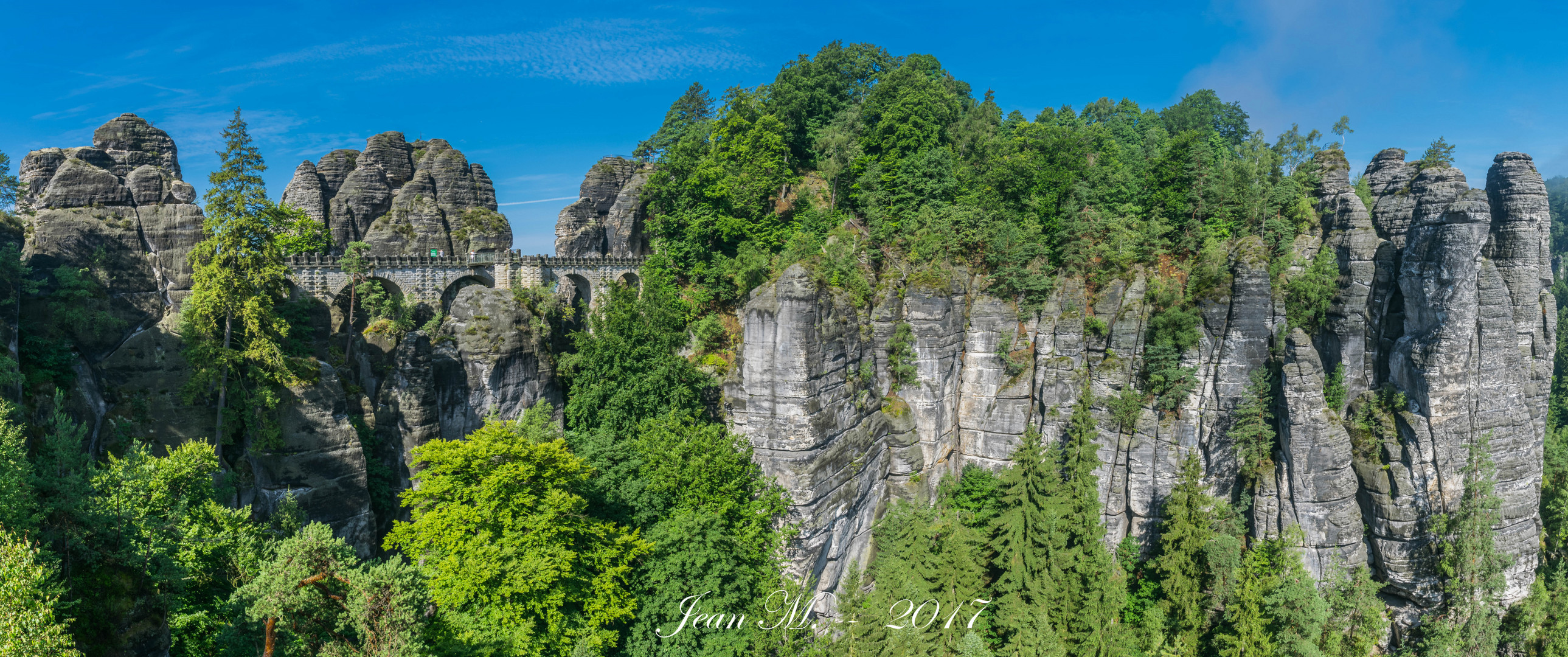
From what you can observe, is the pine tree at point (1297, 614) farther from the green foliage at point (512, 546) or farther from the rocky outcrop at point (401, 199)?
the rocky outcrop at point (401, 199)

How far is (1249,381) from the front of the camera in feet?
80.1

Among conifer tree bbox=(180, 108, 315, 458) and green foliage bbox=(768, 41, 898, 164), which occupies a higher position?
green foliage bbox=(768, 41, 898, 164)

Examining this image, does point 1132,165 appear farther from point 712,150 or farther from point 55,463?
point 55,463

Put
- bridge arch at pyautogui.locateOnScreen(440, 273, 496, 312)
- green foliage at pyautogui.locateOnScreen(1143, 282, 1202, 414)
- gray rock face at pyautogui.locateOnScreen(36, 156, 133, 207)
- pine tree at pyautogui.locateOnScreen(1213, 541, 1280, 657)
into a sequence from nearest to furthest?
gray rock face at pyautogui.locateOnScreen(36, 156, 133, 207) → pine tree at pyautogui.locateOnScreen(1213, 541, 1280, 657) → green foliage at pyautogui.locateOnScreen(1143, 282, 1202, 414) → bridge arch at pyautogui.locateOnScreen(440, 273, 496, 312)

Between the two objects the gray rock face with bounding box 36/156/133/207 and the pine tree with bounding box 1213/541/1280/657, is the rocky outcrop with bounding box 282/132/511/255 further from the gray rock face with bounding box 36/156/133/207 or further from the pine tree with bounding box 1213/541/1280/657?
the pine tree with bounding box 1213/541/1280/657

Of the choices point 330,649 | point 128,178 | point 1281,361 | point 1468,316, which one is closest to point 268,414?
point 128,178

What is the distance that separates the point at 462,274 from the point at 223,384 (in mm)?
12580

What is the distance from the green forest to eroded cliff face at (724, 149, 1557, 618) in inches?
30.5

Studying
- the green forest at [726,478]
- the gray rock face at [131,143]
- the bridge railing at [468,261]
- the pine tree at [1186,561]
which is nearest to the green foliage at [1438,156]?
the green forest at [726,478]

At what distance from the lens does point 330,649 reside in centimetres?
1168

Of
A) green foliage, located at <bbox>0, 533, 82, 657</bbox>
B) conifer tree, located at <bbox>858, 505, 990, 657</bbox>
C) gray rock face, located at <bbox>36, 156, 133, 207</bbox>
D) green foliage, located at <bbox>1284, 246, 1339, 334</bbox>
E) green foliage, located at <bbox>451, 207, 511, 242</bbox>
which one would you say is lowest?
conifer tree, located at <bbox>858, 505, 990, 657</bbox>

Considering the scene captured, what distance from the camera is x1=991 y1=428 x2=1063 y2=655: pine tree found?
814 inches

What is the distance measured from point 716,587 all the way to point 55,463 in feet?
47.2

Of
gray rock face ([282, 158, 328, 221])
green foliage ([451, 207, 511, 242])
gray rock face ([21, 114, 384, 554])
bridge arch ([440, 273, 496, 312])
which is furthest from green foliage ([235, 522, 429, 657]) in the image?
gray rock face ([282, 158, 328, 221])
